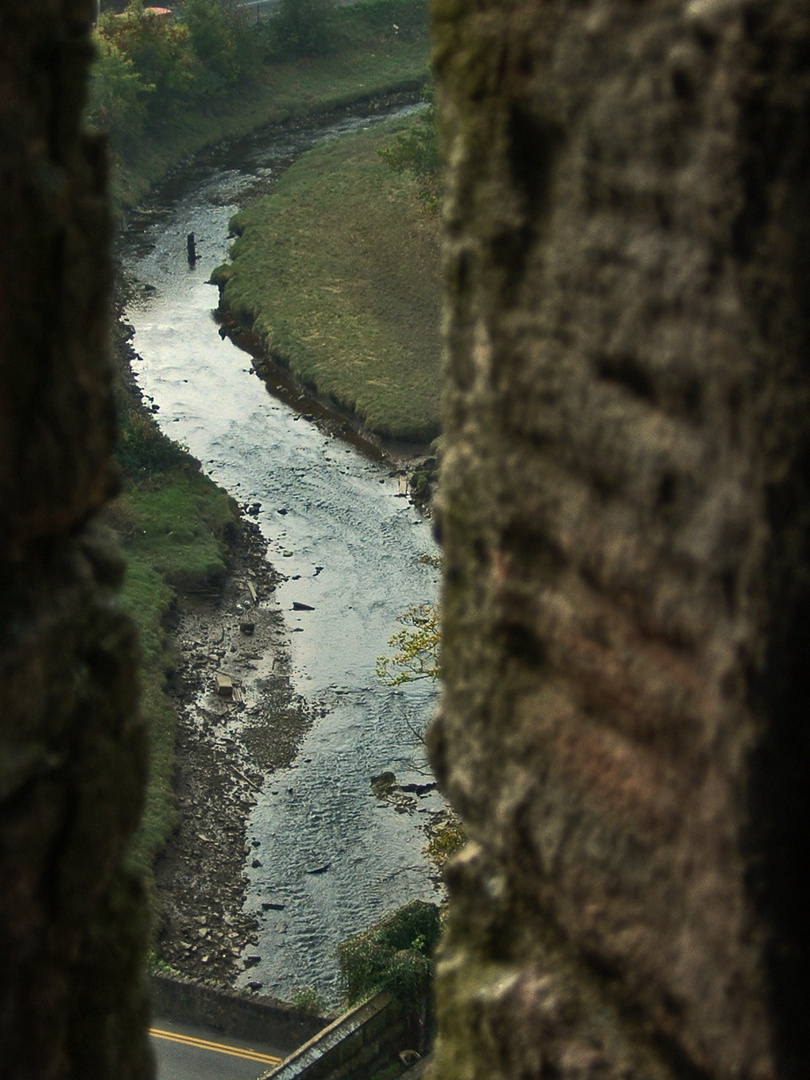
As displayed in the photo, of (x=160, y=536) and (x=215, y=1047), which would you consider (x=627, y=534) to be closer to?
(x=215, y=1047)

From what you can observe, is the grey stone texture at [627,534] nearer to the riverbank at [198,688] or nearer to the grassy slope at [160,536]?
the riverbank at [198,688]

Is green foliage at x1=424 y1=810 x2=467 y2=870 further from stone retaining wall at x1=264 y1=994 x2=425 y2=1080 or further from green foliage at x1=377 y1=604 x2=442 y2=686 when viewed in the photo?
green foliage at x1=377 y1=604 x2=442 y2=686

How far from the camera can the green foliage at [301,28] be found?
79250 mm

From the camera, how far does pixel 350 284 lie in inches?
2243

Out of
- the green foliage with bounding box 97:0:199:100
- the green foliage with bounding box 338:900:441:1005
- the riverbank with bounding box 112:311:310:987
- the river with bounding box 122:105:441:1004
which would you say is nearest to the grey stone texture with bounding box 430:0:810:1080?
the green foliage with bounding box 338:900:441:1005

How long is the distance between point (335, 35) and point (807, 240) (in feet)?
268

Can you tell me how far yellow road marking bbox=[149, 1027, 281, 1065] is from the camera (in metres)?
23.1

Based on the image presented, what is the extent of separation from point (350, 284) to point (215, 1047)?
37.7 metres

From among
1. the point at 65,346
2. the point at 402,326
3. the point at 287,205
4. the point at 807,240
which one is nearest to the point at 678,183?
the point at 807,240

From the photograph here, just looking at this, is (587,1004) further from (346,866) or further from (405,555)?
(405,555)

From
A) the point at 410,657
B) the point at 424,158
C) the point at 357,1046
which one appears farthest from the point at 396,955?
the point at 424,158

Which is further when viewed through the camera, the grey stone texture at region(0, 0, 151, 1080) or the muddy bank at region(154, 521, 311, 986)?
the muddy bank at region(154, 521, 311, 986)

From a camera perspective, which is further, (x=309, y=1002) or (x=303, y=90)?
(x=303, y=90)

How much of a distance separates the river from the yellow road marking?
2537 mm
